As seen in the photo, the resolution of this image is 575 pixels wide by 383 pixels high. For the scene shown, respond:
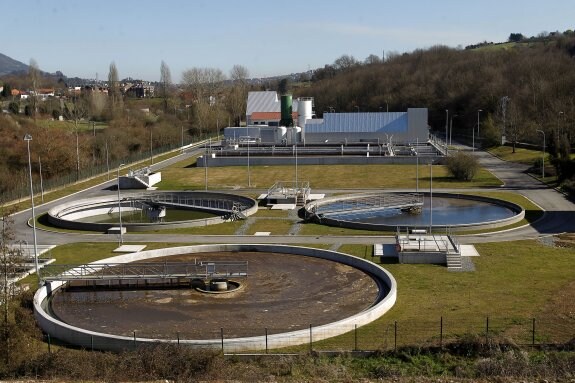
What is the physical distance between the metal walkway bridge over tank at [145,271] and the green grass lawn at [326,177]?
29.0 m

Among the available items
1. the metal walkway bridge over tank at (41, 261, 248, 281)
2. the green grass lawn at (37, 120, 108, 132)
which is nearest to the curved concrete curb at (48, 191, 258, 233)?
the metal walkway bridge over tank at (41, 261, 248, 281)

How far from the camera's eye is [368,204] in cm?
4888

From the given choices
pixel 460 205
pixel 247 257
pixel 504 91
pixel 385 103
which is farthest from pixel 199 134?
pixel 247 257

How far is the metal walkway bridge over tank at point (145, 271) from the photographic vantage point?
29.1 metres

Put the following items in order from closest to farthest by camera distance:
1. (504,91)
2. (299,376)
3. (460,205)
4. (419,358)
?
(299,376), (419,358), (460,205), (504,91)

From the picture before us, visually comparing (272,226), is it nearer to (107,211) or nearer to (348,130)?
(107,211)

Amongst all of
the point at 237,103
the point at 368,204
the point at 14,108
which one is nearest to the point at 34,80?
the point at 14,108

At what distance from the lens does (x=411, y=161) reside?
75.4 m

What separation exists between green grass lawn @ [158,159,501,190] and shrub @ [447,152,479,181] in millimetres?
833

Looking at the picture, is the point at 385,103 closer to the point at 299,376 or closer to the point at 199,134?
the point at 199,134

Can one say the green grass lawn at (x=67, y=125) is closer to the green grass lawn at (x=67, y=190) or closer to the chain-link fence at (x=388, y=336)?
the green grass lawn at (x=67, y=190)

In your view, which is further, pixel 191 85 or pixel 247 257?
pixel 191 85

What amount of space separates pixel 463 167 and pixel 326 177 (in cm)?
1378

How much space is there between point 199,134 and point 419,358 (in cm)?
10873
